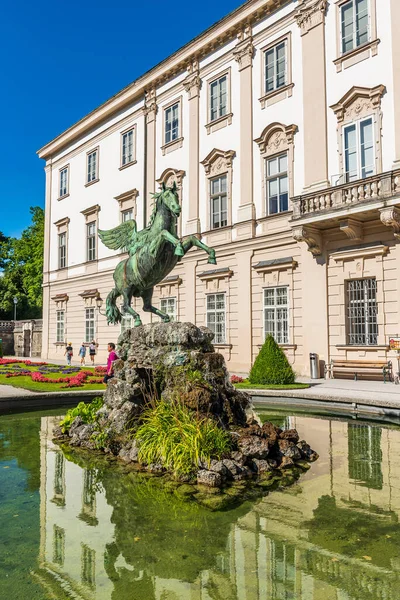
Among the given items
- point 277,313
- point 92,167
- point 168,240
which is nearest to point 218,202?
point 277,313

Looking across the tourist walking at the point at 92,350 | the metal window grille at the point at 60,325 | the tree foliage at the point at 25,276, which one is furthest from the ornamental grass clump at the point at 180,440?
the tree foliage at the point at 25,276

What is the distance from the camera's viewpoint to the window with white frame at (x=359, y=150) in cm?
1744

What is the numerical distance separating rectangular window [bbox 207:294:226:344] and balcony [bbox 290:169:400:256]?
5716mm

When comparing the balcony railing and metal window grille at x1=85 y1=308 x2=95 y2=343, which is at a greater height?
the balcony railing

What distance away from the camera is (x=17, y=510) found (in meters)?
5.17

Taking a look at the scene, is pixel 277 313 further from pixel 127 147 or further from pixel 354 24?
pixel 127 147

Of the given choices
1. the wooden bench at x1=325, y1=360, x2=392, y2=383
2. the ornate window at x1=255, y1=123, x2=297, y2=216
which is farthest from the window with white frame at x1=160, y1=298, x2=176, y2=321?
the wooden bench at x1=325, y1=360, x2=392, y2=383

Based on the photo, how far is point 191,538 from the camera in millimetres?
4375

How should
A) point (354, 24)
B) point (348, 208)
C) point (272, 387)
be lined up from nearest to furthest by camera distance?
point (272, 387) < point (348, 208) < point (354, 24)

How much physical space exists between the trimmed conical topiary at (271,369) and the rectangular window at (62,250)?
2267 cm

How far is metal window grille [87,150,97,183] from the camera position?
32656 mm

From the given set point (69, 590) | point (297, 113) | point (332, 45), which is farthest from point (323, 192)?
point (69, 590)

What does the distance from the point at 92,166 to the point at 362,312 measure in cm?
2234

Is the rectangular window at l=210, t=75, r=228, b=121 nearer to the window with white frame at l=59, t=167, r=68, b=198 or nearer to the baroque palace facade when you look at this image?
the baroque palace facade
